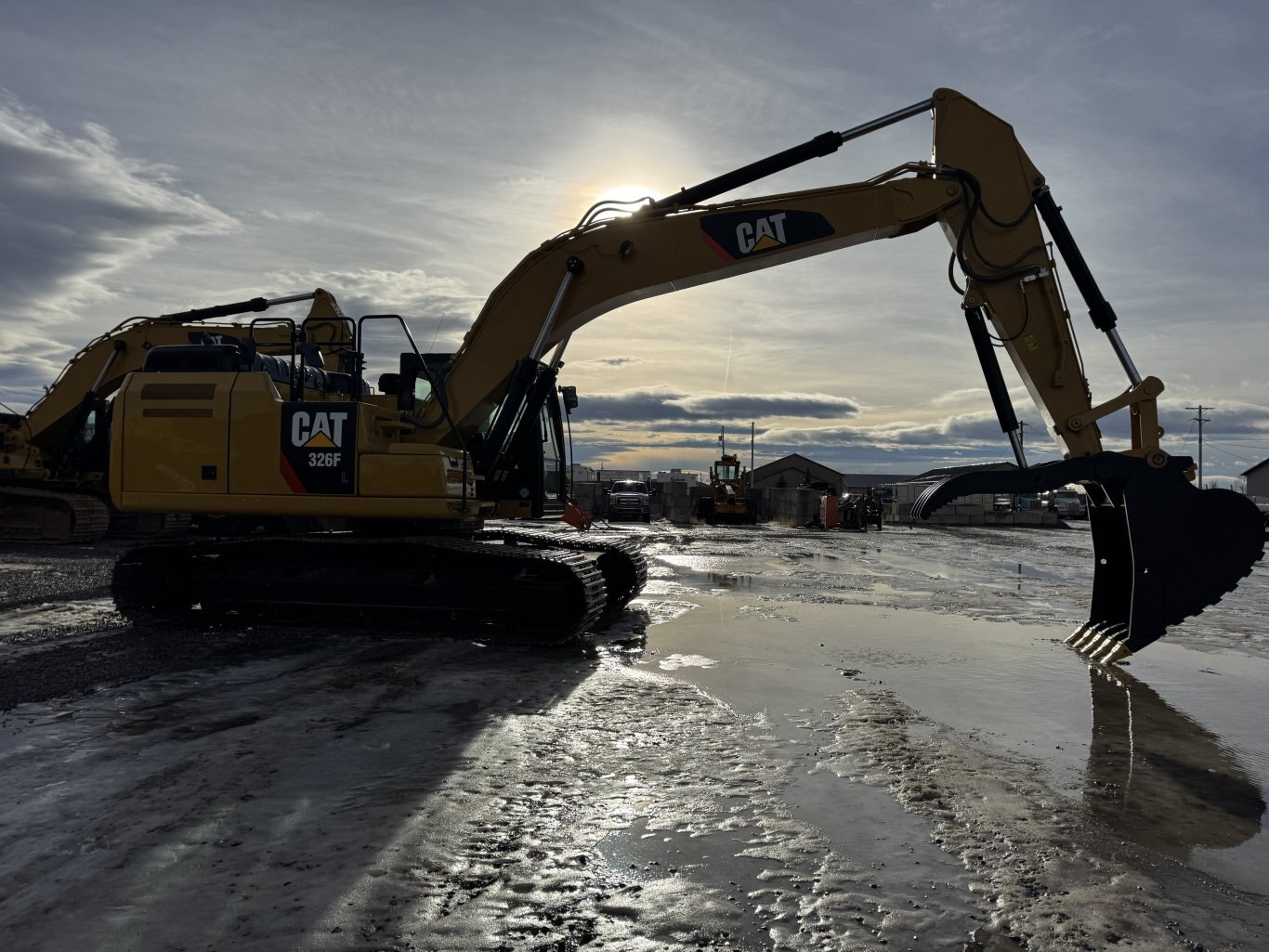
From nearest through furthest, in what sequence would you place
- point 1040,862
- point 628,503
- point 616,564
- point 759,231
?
point 1040,862
point 759,231
point 616,564
point 628,503

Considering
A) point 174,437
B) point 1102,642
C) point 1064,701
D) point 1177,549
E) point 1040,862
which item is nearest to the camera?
point 1040,862

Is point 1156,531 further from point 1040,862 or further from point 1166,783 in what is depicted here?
point 1040,862

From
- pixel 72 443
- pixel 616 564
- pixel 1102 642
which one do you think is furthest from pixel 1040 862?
pixel 72 443

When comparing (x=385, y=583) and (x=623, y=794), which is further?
(x=385, y=583)

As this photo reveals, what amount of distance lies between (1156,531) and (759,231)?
4.56 metres

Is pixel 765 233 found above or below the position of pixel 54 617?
above

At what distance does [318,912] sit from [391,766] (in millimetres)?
1592

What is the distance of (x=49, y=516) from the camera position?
19469mm

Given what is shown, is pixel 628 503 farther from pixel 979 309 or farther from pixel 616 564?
pixel 979 309

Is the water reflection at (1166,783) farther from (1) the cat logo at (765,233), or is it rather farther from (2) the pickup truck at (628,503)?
(2) the pickup truck at (628,503)

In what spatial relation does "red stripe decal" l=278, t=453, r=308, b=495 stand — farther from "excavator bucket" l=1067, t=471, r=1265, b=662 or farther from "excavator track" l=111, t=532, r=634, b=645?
"excavator bucket" l=1067, t=471, r=1265, b=662

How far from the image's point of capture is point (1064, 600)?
42.3 feet

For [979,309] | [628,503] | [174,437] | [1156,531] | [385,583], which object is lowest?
[385,583]

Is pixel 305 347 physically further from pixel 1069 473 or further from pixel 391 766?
pixel 1069 473
